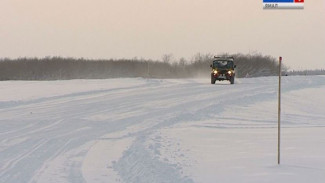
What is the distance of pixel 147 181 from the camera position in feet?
26.7

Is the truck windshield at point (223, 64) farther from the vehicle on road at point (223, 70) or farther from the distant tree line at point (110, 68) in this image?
the distant tree line at point (110, 68)

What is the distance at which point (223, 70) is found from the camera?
37000 mm

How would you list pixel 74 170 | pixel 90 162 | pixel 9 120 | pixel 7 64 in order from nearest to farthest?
pixel 74 170, pixel 90 162, pixel 9 120, pixel 7 64

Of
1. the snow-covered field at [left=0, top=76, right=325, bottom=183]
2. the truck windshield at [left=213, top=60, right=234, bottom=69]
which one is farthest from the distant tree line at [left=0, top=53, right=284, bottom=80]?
the snow-covered field at [left=0, top=76, right=325, bottom=183]

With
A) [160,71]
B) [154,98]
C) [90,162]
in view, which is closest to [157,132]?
[90,162]

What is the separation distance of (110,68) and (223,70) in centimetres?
3296

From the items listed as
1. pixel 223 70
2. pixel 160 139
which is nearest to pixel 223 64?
pixel 223 70

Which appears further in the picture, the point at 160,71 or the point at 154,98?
the point at 160,71

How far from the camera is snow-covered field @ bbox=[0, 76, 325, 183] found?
344 inches

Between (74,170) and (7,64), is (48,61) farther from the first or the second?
(74,170)

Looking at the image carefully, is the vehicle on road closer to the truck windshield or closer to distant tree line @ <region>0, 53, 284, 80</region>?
the truck windshield

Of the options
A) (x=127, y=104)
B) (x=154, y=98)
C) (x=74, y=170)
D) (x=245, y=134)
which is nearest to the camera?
(x=74, y=170)

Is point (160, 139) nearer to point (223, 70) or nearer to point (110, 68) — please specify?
point (223, 70)

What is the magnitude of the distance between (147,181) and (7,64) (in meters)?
71.6
